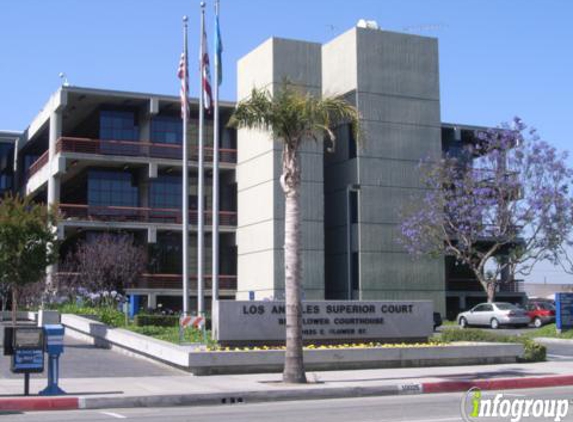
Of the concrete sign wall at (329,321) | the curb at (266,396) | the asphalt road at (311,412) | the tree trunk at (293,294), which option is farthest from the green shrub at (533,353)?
the tree trunk at (293,294)

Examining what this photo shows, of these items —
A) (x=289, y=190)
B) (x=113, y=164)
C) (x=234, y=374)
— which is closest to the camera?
(x=289, y=190)

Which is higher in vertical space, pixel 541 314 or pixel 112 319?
pixel 112 319

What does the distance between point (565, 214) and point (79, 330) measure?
90.5ft

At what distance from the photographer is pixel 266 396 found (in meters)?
17.7

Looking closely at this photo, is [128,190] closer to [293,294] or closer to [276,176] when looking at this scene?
[276,176]

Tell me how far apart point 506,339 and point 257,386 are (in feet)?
36.8

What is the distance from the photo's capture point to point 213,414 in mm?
15102

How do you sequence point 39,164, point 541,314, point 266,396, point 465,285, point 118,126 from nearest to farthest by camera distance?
point 266,396 < point 541,314 < point 118,126 < point 465,285 < point 39,164

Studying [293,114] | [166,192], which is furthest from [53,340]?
[166,192]

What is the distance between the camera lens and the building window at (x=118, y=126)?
5603 cm

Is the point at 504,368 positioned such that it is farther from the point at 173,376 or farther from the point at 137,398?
the point at 137,398

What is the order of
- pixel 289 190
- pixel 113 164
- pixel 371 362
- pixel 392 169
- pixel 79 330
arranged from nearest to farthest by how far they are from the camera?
pixel 289 190
pixel 371 362
pixel 79 330
pixel 392 169
pixel 113 164

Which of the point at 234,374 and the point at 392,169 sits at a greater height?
the point at 392,169

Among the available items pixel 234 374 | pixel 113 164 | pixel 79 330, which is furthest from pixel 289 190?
pixel 113 164
